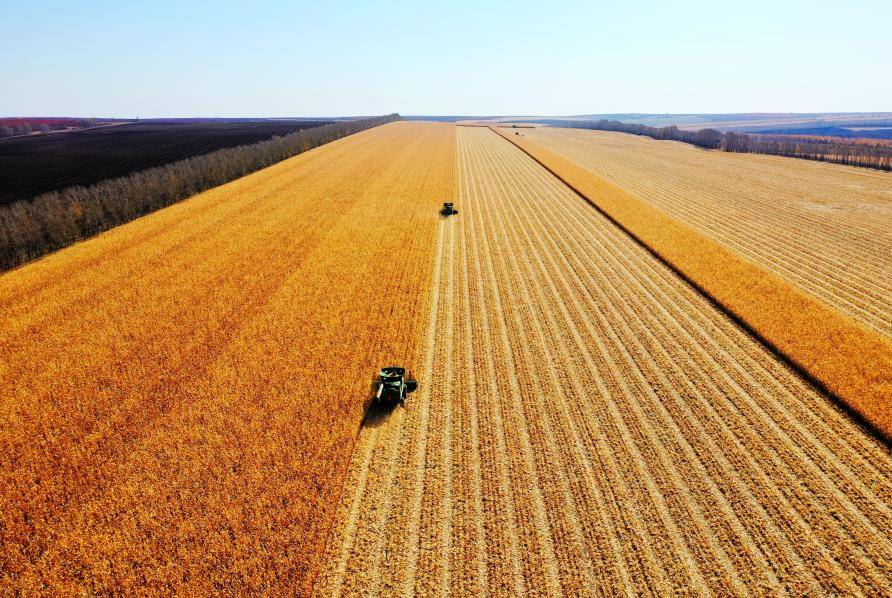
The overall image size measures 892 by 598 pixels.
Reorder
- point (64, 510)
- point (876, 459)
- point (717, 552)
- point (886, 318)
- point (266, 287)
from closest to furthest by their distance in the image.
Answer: point (717, 552) → point (64, 510) → point (876, 459) → point (886, 318) → point (266, 287)

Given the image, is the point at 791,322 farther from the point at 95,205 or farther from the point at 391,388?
the point at 95,205

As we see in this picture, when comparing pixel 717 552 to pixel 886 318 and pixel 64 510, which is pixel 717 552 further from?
pixel 886 318

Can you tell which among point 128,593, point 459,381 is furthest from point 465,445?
point 128,593

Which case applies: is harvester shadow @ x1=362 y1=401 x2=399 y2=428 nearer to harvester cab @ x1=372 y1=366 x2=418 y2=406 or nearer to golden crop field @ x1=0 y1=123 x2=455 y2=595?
harvester cab @ x1=372 y1=366 x2=418 y2=406

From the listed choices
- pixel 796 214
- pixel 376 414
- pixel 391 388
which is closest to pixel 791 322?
pixel 391 388

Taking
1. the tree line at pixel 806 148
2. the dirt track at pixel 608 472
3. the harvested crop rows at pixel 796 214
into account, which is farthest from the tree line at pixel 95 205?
the tree line at pixel 806 148

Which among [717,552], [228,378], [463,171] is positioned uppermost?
[463,171]

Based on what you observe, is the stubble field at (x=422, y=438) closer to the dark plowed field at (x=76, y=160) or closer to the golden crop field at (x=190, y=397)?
the golden crop field at (x=190, y=397)
